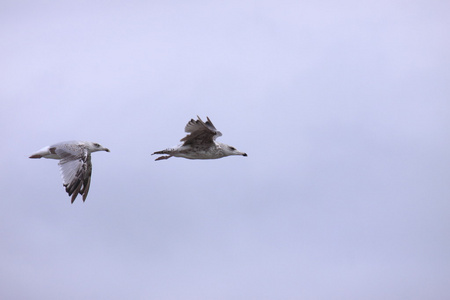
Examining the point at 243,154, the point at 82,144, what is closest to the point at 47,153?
the point at 82,144

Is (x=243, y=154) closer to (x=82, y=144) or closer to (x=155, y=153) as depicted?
(x=155, y=153)

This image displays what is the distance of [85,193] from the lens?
3094 cm

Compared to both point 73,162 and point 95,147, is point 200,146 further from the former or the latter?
point 95,147

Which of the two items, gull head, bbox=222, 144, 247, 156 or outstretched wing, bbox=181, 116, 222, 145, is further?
gull head, bbox=222, 144, 247, 156

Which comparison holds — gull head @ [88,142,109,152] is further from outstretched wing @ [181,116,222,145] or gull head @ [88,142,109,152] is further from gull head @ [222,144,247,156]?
gull head @ [222,144,247,156]

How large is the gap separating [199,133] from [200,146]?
0.74m

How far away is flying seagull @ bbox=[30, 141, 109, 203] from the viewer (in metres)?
29.5

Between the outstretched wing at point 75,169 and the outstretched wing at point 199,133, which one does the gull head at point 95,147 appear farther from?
the outstretched wing at point 199,133

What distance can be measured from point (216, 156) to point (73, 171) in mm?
4726

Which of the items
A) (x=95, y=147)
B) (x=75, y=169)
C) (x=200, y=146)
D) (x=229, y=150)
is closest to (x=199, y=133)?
(x=200, y=146)

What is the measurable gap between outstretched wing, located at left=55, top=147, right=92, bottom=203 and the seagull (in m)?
2.78

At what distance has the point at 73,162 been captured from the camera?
3000 centimetres

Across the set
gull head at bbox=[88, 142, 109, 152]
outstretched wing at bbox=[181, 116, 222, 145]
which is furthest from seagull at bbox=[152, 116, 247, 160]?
gull head at bbox=[88, 142, 109, 152]

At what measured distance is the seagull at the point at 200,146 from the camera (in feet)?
91.5
